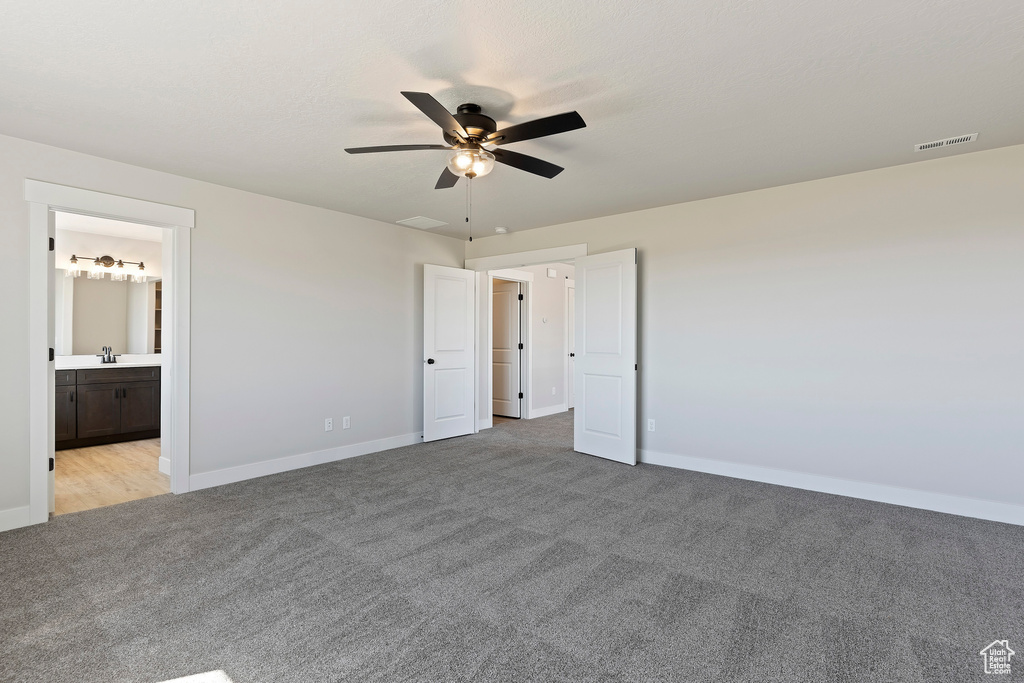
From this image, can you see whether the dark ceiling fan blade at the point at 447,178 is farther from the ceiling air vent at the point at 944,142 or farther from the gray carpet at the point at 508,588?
the ceiling air vent at the point at 944,142

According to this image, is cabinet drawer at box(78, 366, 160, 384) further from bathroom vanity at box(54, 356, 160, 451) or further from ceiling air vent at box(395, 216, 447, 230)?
ceiling air vent at box(395, 216, 447, 230)

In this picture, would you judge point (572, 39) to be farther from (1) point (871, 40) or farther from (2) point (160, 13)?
(2) point (160, 13)

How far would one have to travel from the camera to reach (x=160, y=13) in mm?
1910

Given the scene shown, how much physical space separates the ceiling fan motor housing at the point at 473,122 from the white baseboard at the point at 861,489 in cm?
347

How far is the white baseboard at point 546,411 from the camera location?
24.9 feet

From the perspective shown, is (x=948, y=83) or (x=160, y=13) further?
(x=948, y=83)

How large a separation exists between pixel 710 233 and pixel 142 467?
580 centimetres

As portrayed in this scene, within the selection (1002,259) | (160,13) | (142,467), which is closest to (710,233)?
(1002,259)

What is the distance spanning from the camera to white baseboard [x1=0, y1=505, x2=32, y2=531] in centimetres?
310

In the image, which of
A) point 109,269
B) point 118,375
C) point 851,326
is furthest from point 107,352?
point 851,326

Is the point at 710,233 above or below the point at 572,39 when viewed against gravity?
below

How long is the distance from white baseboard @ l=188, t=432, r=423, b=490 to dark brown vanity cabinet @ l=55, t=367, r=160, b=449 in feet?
8.34

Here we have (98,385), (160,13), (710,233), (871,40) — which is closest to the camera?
(160,13)

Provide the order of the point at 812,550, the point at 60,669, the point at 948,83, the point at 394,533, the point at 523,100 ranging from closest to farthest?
the point at 60,669 < the point at 948,83 < the point at 523,100 < the point at 812,550 < the point at 394,533
